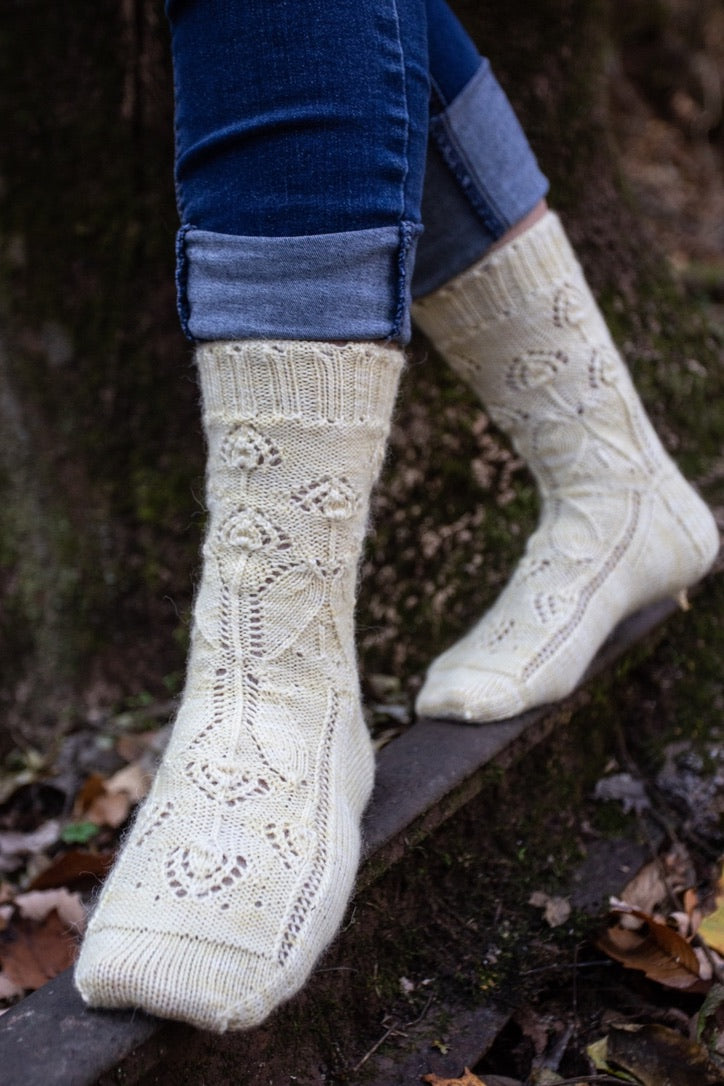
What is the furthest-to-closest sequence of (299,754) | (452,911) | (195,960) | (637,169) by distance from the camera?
(637,169) < (452,911) < (299,754) < (195,960)

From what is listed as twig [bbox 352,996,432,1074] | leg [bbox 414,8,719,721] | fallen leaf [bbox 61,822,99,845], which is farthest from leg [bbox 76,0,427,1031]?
fallen leaf [bbox 61,822,99,845]

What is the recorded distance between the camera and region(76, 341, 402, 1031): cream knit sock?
0.70 metres

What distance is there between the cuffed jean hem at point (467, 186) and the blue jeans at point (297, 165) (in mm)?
240

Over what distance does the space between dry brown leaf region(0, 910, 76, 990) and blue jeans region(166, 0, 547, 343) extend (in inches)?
27.2

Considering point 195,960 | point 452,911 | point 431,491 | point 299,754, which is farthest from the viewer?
point 431,491

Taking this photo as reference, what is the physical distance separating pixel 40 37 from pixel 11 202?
0.82ft

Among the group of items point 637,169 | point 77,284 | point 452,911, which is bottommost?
point 637,169

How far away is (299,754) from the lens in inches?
33.0

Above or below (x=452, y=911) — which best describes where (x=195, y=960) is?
above

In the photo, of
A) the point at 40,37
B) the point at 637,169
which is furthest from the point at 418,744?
the point at 637,169

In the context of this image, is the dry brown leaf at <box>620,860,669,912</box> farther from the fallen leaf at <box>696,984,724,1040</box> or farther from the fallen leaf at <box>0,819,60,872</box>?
the fallen leaf at <box>0,819,60,872</box>

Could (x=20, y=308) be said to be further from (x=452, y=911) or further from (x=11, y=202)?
(x=452, y=911)

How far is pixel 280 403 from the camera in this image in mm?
826

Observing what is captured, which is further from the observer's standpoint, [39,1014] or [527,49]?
A: [527,49]
